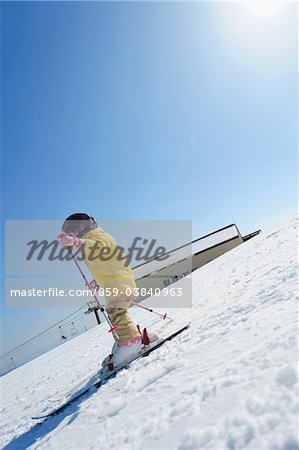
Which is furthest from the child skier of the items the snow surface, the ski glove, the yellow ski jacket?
the snow surface

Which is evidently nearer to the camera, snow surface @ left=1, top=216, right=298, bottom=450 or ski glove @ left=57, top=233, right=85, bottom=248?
snow surface @ left=1, top=216, right=298, bottom=450

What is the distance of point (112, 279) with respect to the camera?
414 centimetres

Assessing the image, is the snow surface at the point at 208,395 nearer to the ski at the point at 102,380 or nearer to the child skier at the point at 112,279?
the ski at the point at 102,380

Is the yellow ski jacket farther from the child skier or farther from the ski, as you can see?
the ski

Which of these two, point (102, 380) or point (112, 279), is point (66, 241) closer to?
point (112, 279)

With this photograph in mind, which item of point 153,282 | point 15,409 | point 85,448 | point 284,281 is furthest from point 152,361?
point 153,282

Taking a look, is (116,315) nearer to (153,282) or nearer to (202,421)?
(202,421)

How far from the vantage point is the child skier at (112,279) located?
13.2ft

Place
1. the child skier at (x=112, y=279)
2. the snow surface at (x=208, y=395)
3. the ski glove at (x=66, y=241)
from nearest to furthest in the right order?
the snow surface at (x=208, y=395)
the ski glove at (x=66, y=241)
the child skier at (x=112, y=279)

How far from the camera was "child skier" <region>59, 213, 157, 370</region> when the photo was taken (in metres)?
4.01

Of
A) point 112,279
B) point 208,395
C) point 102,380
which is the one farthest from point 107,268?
point 208,395

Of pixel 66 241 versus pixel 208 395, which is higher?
pixel 66 241

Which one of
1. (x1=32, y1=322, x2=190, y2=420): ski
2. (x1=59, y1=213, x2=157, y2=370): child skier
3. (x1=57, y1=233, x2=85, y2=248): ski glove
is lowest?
(x1=32, y1=322, x2=190, y2=420): ski

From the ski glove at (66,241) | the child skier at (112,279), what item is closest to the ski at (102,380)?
the child skier at (112,279)
